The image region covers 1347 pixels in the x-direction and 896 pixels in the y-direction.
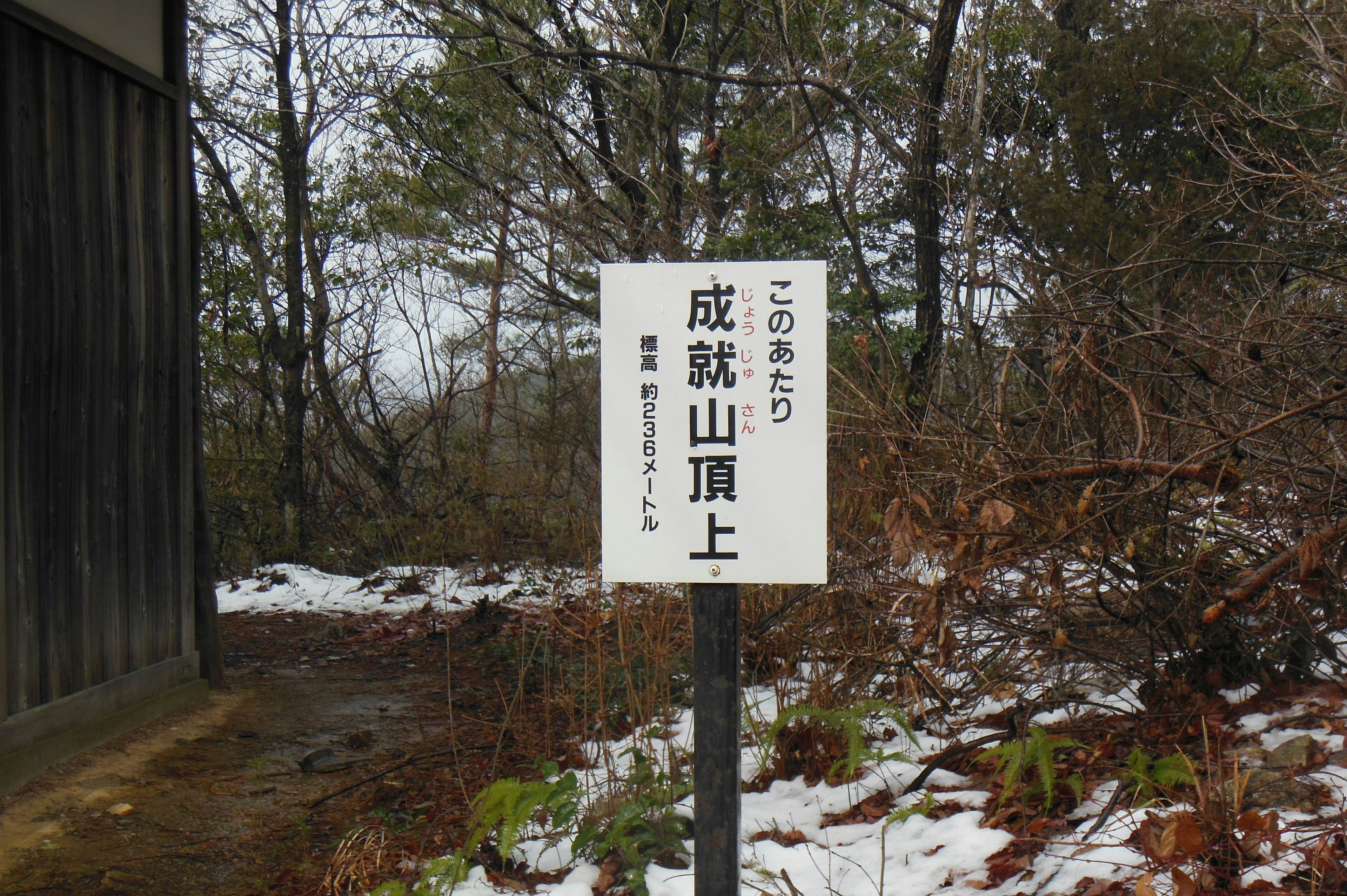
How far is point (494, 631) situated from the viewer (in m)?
7.40

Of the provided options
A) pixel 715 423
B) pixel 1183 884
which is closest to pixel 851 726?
pixel 1183 884

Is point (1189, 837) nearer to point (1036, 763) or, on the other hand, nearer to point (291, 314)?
point (1036, 763)

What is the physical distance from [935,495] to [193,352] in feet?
14.2

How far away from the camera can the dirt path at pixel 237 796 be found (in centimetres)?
355

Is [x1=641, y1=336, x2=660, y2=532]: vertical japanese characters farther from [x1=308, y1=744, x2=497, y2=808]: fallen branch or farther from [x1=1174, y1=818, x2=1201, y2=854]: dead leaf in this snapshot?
[x1=308, y1=744, x2=497, y2=808]: fallen branch

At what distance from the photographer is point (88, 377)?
4863mm

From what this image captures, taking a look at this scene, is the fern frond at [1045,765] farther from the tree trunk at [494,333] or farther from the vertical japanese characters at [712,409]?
the tree trunk at [494,333]

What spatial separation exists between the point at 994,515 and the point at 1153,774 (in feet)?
2.90

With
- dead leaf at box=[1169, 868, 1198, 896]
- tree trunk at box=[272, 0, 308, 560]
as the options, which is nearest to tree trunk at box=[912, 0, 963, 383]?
dead leaf at box=[1169, 868, 1198, 896]

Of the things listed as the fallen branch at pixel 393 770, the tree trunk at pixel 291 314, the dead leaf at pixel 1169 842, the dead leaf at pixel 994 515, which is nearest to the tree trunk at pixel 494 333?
the tree trunk at pixel 291 314

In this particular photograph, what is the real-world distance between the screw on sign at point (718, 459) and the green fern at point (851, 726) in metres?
1.18

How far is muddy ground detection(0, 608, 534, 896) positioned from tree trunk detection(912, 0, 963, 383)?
4.47 metres

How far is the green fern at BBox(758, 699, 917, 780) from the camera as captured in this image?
3396mm

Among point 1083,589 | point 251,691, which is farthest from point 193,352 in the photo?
point 1083,589
